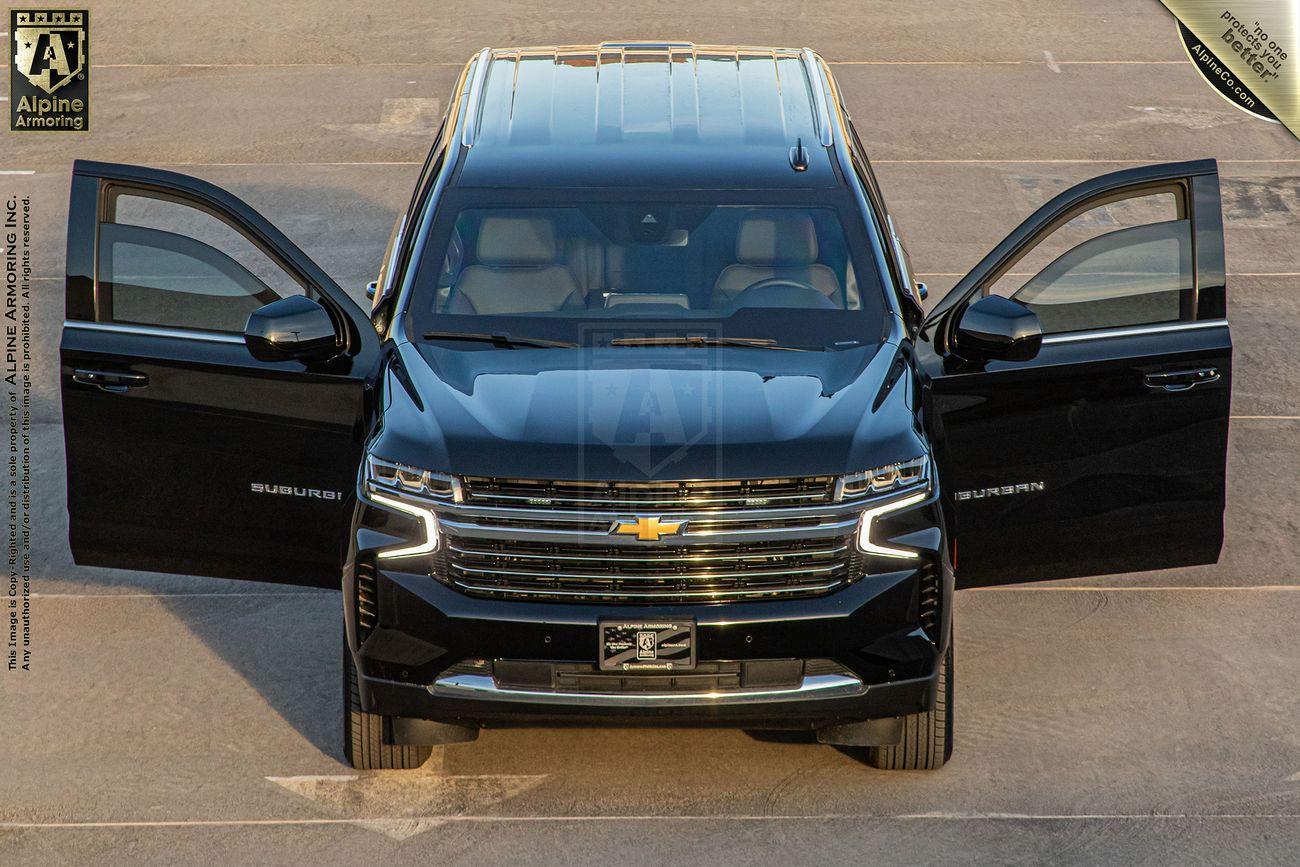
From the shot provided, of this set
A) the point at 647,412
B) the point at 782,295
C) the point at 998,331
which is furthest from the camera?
the point at 782,295

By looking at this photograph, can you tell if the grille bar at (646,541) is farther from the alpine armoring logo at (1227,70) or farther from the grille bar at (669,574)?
the alpine armoring logo at (1227,70)

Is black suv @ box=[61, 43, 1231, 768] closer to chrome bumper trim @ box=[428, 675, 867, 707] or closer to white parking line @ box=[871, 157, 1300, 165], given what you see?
chrome bumper trim @ box=[428, 675, 867, 707]

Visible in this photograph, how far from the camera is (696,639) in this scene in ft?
16.4

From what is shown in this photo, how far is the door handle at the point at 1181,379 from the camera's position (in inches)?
234

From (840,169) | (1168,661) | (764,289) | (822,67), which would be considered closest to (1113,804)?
(1168,661)

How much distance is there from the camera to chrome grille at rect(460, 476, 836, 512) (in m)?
4.96

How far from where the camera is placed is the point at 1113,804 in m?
5.61

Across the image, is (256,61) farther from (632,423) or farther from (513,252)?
(632,423)

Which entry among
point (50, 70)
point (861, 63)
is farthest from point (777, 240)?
point (50, 70)

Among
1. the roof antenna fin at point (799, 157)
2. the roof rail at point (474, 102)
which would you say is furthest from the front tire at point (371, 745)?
the roof antenna fin at point (799, 157)

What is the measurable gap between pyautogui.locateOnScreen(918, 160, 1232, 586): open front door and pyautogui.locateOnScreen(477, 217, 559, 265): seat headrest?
1.39 metres

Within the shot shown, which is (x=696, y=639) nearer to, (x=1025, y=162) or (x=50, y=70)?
(x=1025, y=162)

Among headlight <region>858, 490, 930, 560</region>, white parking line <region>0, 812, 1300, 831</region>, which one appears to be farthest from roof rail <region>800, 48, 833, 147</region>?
white parking line <region>0, 812, 1300, 831</region>

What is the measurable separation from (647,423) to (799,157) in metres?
1.80
